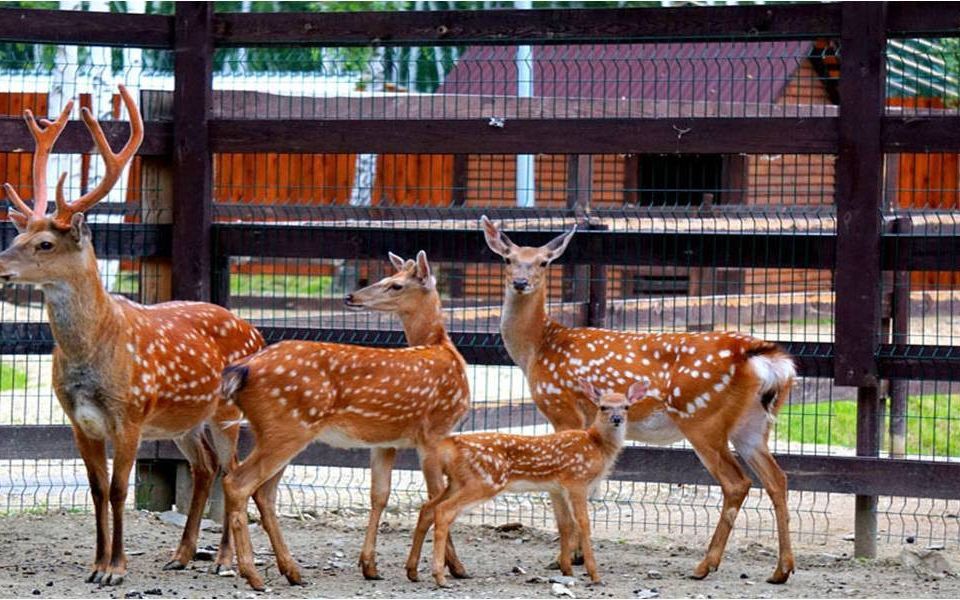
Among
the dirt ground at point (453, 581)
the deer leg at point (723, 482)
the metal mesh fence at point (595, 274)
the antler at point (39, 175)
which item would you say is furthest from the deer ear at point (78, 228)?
the deer leg at point (723, 482)

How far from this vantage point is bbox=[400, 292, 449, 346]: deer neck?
314 inches

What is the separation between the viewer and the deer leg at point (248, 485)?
268 inches

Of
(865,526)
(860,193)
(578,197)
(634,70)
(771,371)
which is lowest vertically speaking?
(865,526)

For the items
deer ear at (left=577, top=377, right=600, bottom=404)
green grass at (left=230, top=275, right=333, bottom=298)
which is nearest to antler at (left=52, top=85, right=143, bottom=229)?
deer ear at (left=577, top=377, right=600, bottom=404)

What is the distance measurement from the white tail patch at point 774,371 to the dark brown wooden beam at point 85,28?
386 cm

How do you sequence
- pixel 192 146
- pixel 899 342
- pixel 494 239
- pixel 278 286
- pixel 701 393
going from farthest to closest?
1. pixel 278 286
2. pixel 899 342
3. pixel 192 146
4. pixel 494 239
5. pixel 701 393

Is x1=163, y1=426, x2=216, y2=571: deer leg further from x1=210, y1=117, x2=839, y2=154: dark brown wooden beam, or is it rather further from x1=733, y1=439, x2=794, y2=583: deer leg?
x1=733, y1=439, x2=794, y2=583: deer leg

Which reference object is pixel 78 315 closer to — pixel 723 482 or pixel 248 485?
pixel 248 485

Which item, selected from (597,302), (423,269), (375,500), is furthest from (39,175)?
(597,302)

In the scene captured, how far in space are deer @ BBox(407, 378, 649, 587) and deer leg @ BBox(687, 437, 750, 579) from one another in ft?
1.49

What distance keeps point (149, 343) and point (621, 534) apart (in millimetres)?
3045

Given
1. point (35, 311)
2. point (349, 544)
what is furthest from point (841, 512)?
point (35, 311)

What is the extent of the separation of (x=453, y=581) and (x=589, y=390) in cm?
116

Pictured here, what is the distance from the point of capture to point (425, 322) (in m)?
7.99
